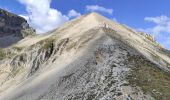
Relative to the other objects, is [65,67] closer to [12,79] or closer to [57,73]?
[57,73]

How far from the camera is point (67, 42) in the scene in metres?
98.2

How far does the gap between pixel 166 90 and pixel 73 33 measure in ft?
163

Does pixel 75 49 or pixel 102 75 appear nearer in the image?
pixel 102 75

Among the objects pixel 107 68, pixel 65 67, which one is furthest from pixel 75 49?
pixel 107 68

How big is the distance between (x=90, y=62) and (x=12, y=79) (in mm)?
48052

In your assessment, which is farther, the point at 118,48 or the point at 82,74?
the point at 118,48

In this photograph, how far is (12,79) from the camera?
11212 cm

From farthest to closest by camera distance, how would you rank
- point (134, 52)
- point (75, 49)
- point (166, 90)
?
1. point (75, 49)
2. point (134, 52)
3. point (166, 90)

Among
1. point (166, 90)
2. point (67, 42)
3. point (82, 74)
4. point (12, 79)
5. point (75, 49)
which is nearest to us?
point (166, 90)

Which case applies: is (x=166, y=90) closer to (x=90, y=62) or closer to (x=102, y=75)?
(x=102, y=75)

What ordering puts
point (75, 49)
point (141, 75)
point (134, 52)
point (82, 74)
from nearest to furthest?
point (141, 75) < point (82, 74) < point (134, 52) < point (75, 49)

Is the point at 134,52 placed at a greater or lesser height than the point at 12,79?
greater

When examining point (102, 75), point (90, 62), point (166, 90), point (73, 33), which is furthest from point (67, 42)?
point (166, 90)

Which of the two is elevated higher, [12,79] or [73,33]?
[73,33]
